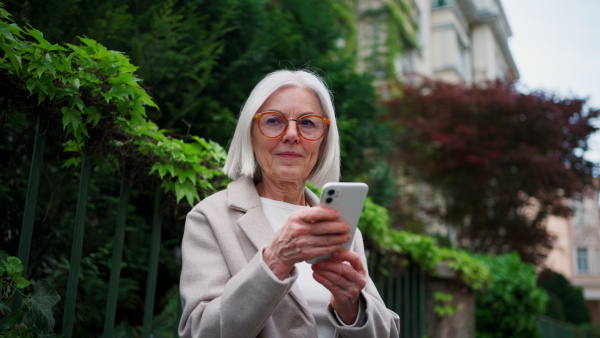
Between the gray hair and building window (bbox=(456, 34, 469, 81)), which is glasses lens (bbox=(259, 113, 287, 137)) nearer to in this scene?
the gray hair

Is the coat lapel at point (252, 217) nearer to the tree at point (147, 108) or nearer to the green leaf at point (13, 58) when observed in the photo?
the tree at point (147, 108)

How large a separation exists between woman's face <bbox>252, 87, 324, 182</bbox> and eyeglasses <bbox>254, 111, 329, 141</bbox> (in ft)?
0.04

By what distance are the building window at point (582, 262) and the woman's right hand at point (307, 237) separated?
4023 centimetres

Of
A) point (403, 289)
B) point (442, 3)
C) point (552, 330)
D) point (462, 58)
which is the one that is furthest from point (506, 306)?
point (462, 58)

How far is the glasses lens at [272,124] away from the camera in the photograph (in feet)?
5.91

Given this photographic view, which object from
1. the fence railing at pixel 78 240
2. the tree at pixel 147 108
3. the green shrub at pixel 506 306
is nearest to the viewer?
the fence railing at pixel 78 240

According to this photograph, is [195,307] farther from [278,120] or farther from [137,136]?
[137,136]

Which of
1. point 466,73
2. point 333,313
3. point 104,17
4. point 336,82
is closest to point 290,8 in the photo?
point 336,82

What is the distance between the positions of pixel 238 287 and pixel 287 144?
1.92 feet

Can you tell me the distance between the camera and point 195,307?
1.50 metres

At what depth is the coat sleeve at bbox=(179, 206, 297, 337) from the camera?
1370mm

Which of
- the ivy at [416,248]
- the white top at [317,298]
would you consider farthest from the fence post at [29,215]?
the ivy at [416,248]

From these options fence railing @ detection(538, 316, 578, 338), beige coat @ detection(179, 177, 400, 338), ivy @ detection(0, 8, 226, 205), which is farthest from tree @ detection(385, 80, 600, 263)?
beige coat @ detection(179, 177, 400, 338)

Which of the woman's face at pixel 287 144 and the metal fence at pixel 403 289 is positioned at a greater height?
the woman's face at pixel 287 144
